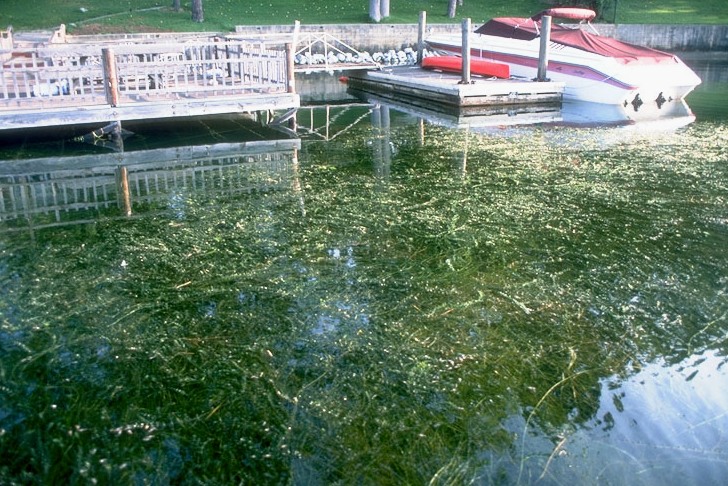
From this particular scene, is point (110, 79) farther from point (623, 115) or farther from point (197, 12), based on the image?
point (197, 12)

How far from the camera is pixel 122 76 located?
9.98m

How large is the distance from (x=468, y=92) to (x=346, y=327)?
959 centimetres

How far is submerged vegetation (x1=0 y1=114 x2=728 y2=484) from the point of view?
2.90 m

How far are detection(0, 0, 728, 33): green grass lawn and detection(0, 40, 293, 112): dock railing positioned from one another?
1102 cm

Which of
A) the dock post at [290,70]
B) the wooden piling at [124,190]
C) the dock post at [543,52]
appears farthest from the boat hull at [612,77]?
the wooden piling at [124,190]

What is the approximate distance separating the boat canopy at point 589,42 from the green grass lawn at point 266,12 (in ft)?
26.6

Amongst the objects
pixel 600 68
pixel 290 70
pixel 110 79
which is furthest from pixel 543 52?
pixel 110 79

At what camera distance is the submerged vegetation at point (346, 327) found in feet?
9.52

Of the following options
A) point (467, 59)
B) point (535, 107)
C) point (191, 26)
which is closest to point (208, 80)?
point (467, 59)

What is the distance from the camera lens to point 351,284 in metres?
4.54

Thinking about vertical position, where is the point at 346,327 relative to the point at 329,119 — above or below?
below

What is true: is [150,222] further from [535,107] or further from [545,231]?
[535,107]

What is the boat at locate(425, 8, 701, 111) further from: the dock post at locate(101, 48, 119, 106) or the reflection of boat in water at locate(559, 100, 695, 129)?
the dock post at locate(101, 48, 119, 106)

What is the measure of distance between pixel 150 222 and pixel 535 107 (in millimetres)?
9356
